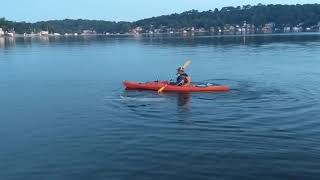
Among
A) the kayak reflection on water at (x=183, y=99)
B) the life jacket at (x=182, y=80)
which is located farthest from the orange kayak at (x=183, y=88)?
the kayak reflection on water at (x=183, y=99)

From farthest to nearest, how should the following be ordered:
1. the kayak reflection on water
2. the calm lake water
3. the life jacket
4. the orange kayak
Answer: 1. the life jacket
2. the orange kayak
3. the kayak reflection on water
4. the calm lake water

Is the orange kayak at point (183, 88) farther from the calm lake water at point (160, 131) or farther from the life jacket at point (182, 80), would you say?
the calm lake water at point (160, 131)

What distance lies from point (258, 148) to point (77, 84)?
2352cm

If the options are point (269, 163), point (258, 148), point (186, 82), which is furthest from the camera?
point (186, 82)

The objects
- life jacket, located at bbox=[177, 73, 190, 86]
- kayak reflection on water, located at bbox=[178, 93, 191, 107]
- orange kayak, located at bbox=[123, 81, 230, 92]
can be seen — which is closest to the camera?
kayak reflection on water, located at bbox=[178, 93, 191, 107]

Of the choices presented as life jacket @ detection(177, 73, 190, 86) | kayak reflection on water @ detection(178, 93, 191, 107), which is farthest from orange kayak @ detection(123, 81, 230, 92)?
kayak reflection on water @ detection(178, 93, 191, 107)

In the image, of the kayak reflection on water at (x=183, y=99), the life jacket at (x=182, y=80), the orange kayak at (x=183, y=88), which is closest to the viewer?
the kayak reflection on water at (x=183, y=99)

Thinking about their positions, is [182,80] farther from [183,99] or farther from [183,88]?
[183,99]

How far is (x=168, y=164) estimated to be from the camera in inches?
689

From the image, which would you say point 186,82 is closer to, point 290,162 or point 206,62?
point 290,162

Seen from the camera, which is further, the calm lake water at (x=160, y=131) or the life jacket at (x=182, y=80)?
the life jacket at (x=182, y=80)

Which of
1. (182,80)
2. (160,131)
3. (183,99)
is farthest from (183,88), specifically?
(160,131)

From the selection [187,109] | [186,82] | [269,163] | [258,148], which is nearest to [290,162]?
[269,163]

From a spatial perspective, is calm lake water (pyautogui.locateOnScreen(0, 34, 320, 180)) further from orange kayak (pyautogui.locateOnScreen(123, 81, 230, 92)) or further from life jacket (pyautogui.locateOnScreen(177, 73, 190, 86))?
life jacket (pyautogui.locateOnScreen(177, 73, 190, 86))
